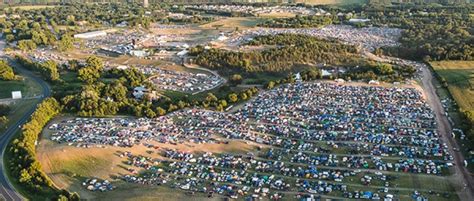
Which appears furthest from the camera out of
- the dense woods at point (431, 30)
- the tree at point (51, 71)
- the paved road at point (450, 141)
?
the dense woods at point (431, 30)

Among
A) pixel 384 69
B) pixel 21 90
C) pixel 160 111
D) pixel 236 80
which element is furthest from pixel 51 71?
pixel 384 69

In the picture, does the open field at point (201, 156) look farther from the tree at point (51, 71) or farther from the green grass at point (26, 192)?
the tree at point (51, 71)

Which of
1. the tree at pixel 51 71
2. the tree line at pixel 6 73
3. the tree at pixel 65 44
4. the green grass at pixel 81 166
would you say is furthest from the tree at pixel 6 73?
the green grass at pixel 81 166

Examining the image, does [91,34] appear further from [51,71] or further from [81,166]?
[81,166]

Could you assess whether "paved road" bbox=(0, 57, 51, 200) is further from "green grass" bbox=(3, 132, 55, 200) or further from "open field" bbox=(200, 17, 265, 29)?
"open field" bbox=(200, 17, 265, 29)

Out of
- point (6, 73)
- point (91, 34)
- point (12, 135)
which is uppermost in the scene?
point (91, 34)

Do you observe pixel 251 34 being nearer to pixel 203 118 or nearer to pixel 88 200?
pixel 203 118

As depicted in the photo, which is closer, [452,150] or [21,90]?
[452,150]
